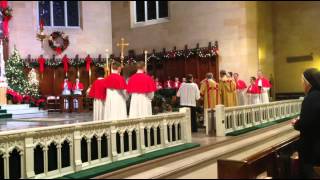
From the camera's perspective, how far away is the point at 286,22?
704 inches

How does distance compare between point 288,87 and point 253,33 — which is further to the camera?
point 253,33

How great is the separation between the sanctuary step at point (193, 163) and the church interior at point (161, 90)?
24mm

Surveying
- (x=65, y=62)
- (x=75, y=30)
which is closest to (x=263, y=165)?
(x=65, y=62)

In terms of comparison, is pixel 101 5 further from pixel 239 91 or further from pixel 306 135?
pixel 306 135

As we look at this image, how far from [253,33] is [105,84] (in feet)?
40.0

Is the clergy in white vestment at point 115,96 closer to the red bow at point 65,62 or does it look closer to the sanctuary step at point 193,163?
the sanctuary step at point 193,163

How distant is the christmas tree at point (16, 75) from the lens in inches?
675

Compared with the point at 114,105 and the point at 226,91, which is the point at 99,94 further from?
the point at 226,91

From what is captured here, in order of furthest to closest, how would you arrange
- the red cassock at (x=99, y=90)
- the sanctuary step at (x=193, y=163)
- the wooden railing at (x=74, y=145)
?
the red cassock at (x=99, y=90)
the sanctuary step at (x=193, y=163)
the wooden railing at (x=74, y=145)

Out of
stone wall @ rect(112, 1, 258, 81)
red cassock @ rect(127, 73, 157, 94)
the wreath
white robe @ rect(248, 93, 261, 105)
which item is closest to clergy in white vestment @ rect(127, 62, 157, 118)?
red cassock @ rect(127, 73, 157, 94)

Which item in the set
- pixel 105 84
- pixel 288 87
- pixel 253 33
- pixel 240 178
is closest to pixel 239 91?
pixel 288 87

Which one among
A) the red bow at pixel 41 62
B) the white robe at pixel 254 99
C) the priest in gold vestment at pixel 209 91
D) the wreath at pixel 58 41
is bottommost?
the white robe at pixel 254 99

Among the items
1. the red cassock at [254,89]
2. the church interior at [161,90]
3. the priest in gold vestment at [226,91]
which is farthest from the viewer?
the red cassock at [254,89]

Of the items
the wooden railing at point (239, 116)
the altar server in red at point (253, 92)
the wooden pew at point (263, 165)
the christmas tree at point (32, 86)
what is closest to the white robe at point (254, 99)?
the altar server in red at point (253, 92)
